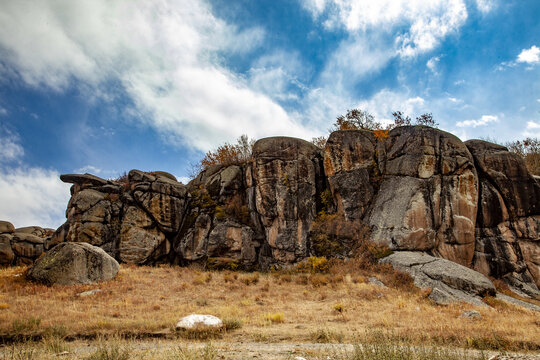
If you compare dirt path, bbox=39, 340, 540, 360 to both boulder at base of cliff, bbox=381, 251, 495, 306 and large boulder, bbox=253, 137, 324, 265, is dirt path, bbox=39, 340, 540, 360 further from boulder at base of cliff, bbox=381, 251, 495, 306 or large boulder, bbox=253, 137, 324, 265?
large boulder, bbox=253, 137, 324, 265

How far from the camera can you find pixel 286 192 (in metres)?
26.1

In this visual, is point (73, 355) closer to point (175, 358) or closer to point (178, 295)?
point (175, 358)

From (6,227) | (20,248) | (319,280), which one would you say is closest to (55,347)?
(319,280)

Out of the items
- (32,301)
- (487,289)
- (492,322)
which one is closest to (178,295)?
(32,301)

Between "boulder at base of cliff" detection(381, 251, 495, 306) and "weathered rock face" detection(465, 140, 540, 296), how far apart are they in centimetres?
511

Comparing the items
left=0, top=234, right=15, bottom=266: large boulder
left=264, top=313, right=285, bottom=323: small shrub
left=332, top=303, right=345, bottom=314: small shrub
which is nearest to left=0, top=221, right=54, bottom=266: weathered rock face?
left=0, top=234, right=15, bottom=266: large boulder

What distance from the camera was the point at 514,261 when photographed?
20828 millimetres

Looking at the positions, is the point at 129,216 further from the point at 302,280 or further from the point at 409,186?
the point at 409,186

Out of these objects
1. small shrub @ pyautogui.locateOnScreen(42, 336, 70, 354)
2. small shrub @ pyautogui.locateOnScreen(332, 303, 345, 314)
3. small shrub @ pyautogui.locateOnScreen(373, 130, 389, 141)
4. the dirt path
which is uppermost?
small shrub @ pyautogui.locateOnScreen(373, 130, 389, 141)

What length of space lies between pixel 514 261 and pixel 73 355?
82.6 feet

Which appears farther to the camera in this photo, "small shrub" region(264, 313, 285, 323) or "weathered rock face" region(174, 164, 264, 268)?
"weathered rock face" region(174, 164, 264, 268)

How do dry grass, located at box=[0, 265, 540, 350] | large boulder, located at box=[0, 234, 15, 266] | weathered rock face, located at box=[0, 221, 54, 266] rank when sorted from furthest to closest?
weathered rock face, located at box=[0, 221, 54, 266], large boulder, located at box=[0, 234, 15, 266], dry grass, located at box=[0, 265, 540, 350]

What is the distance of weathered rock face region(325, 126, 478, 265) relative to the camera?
21.2 metres

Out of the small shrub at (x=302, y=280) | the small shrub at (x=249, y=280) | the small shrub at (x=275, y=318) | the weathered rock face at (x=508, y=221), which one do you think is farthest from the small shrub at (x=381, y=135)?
the small shrub at (x=275, y=318)
